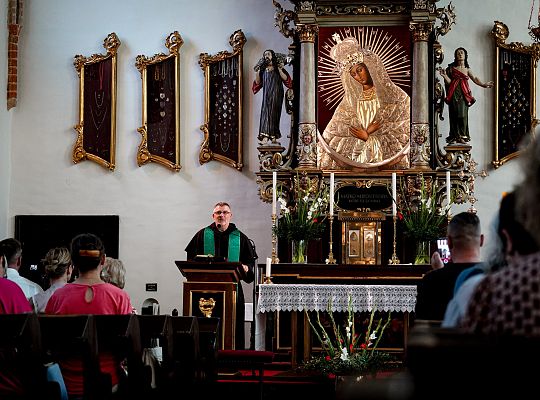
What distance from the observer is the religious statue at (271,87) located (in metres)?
14.1

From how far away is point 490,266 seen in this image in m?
4.09

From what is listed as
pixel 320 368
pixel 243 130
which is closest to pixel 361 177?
pixel 243 130

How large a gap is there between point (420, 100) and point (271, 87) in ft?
6.64

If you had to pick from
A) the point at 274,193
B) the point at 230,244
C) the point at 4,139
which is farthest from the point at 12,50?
the point at 274,193

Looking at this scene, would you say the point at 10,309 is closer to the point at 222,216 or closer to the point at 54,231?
the point at 222,216

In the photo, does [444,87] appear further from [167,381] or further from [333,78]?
[167,381]

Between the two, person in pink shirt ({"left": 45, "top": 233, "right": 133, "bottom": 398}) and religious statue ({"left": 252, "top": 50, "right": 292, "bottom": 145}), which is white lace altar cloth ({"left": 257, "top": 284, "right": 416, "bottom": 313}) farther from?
person in pink shirt ({"left": 45, "top": 233, "right": 133, "bottom": 398})

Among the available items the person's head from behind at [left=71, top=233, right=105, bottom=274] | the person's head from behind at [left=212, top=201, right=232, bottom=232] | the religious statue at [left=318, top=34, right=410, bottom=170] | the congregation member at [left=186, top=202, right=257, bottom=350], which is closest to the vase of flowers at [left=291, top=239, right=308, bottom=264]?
the congregation member at [left=186, top=202, right=257, bottom=350]

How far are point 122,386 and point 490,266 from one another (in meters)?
2.90

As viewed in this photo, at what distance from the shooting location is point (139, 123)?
15.5 m

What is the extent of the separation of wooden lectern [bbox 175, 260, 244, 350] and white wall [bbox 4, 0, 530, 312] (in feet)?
12.6

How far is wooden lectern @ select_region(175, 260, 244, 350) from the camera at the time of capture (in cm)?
1111

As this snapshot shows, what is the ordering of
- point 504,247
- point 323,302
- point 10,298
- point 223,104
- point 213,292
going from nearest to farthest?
1. point 504,247
2. point 10,298
3. point 213,292
4. point 323,302
5. point 223,104

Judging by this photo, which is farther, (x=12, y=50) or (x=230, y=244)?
(x=12, y=50)
